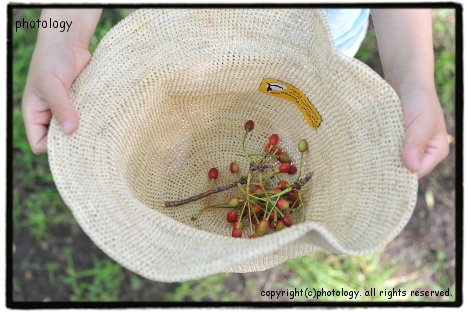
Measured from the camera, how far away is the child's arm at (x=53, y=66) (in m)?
0.62

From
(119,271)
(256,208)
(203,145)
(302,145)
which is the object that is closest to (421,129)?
(302,145)

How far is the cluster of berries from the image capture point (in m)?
0.75

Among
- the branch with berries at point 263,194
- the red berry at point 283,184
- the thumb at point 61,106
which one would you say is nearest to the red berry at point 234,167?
the branch with berries at point 263,194

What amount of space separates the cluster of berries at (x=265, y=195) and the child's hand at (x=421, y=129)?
0.21 meters

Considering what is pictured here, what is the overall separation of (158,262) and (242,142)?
0.40 metres

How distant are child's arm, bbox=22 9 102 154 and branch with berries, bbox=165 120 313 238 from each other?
29cm

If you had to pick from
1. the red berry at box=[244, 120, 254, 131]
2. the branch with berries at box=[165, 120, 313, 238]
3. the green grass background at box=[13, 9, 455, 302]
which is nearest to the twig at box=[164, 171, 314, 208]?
the branch with berries at box=[165, 120, 313, 238]

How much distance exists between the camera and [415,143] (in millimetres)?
591

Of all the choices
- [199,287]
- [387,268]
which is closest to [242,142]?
[199,287]

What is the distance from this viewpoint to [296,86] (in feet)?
2.43

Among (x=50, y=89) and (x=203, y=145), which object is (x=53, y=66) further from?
(x=203, y=145)

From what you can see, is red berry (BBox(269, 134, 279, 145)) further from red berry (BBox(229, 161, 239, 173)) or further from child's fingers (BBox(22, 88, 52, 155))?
child's fingers (BBox(22, 88, 52, 155))

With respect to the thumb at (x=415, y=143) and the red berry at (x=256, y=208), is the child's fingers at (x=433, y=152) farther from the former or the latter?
the red berry at (x=256, y=208)

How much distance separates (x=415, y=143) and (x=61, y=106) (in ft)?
1.76
